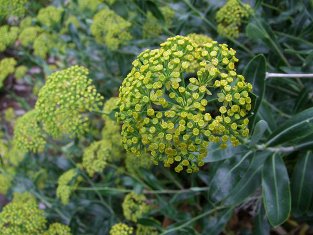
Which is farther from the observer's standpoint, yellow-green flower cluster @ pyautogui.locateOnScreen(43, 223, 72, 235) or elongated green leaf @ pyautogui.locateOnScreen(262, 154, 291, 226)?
yellow-green flower cluster @ pyautogui.locateOnScreen(43, 223, 72, 235)

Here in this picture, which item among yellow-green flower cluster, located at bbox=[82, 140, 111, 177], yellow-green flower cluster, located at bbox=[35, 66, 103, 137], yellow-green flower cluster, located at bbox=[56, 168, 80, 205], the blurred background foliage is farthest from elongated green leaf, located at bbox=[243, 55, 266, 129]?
yellow-green flower cluster, located at bbox=[56, 168, 80, 205]

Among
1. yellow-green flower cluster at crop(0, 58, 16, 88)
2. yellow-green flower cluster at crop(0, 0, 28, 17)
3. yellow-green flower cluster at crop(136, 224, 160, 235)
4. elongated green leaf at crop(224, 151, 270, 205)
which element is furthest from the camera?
yellow-green flower cluster at crop(0, 58, 16, 88)

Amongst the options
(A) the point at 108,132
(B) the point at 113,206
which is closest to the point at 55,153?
(B) the point at 113,206

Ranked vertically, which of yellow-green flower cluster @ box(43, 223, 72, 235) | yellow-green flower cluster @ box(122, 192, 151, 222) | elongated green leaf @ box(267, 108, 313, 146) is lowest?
yellow-green flower cluster @ box(43, 223, 72, 235)

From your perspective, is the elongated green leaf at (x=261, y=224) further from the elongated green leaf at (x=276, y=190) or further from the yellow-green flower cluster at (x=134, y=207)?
the yellow-green flower cluster at (x=134, y=207)

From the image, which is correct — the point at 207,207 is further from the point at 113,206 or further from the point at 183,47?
the point at 183,47

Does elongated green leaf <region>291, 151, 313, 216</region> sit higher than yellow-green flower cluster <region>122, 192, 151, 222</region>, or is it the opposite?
elongated green leaf <region>291, 151, 313, 216</region>

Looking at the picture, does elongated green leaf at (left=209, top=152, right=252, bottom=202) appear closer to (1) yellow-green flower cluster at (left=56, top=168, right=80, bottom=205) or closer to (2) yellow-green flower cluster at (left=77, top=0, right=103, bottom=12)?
(1) yellow-green flower cluster at (left=56, top=168, right=80, bottom=205)
